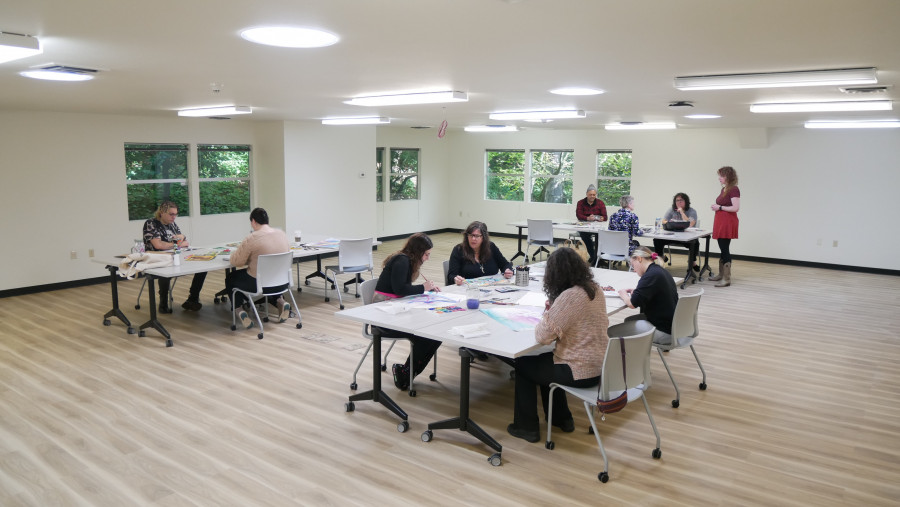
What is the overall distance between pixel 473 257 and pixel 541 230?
483cm

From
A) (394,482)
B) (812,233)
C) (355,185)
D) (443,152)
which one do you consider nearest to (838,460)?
(394,482)

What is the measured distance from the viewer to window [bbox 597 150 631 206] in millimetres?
13062

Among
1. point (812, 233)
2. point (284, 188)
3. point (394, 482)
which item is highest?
point (284, 188)

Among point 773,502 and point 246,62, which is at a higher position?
point 246,62

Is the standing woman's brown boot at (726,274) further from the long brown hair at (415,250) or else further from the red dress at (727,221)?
the long brown hair at (415,250)

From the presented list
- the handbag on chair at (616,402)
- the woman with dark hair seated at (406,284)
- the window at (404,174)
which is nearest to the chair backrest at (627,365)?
the handbag on chair at (616,402)

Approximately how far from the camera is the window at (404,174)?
45.8 feet

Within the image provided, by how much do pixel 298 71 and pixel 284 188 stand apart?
643 centimetres

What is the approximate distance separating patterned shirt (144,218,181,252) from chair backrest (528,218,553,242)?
18.4ft

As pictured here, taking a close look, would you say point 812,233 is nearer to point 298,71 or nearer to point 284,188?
point 284,188

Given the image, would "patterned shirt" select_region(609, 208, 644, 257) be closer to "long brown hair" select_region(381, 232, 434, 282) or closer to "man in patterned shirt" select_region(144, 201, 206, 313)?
"long brown hair" select_region(381, 232, 434, 282)

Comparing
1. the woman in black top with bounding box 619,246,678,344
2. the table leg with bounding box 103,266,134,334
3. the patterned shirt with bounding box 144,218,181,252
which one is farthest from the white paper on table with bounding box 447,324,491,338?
the patterned shirt with bounding box 144,218,181,252

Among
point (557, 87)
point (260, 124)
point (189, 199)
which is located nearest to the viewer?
point (557, 87)

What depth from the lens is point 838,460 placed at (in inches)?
154
